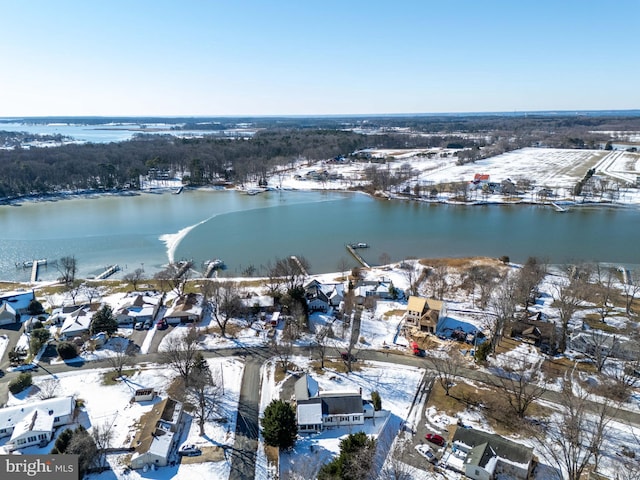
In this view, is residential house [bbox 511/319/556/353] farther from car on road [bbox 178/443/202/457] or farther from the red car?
car on road [bbox 178/443/202/457]

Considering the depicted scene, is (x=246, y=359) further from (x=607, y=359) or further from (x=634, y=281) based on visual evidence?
(x=634, y=281)

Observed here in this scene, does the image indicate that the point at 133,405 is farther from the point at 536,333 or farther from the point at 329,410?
the point at 536,333

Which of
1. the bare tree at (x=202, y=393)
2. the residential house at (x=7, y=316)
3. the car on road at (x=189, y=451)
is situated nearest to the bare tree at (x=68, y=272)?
the residential house at (x=7, y=316)

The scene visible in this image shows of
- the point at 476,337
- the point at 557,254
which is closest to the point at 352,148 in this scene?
the point at 557,254

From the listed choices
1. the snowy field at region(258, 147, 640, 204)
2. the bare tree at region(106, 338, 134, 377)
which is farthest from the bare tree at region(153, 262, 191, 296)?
the snowy field at region(258, 147, 640, 204)

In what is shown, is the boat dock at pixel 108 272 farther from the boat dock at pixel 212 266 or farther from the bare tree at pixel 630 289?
the bare tree at pixel 630 289
